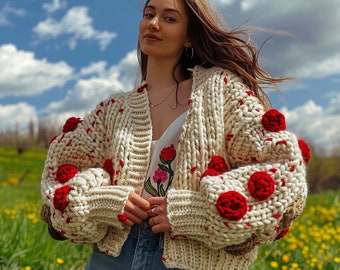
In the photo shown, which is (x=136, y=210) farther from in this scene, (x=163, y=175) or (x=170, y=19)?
(x=170, y=19)

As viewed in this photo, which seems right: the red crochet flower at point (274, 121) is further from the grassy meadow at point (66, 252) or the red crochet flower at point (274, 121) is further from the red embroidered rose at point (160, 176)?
Answer: the grassy meadow at point (66, 252)

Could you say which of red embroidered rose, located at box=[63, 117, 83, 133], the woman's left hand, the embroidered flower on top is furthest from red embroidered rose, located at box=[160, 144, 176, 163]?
red embroidered rose, located at box=[63, 117, 83, 133]

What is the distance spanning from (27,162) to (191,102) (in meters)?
34.8

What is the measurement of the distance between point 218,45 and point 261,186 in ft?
2.72

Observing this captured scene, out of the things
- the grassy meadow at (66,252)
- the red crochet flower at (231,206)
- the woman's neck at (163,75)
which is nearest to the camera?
A: the red crochet flower at (231,206)

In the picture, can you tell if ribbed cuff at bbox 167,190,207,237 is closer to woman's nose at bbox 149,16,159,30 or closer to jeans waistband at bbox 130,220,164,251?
jeans waistband at bbox 130,220,164,251

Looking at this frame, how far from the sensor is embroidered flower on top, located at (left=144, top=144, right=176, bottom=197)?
2.26 m

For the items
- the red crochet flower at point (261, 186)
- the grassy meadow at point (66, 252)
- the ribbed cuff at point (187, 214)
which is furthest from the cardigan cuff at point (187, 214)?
the grassy meadow at point (66, 252)

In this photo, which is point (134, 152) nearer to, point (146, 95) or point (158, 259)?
point (146, 95)

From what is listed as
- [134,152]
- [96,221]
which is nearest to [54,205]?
[96,221]

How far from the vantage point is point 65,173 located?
7.82 feet

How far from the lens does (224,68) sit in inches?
96.0

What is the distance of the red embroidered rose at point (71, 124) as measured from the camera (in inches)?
101

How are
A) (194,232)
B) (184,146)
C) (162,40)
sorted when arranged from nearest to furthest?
(194,232) < (184,146) < (162,40)
